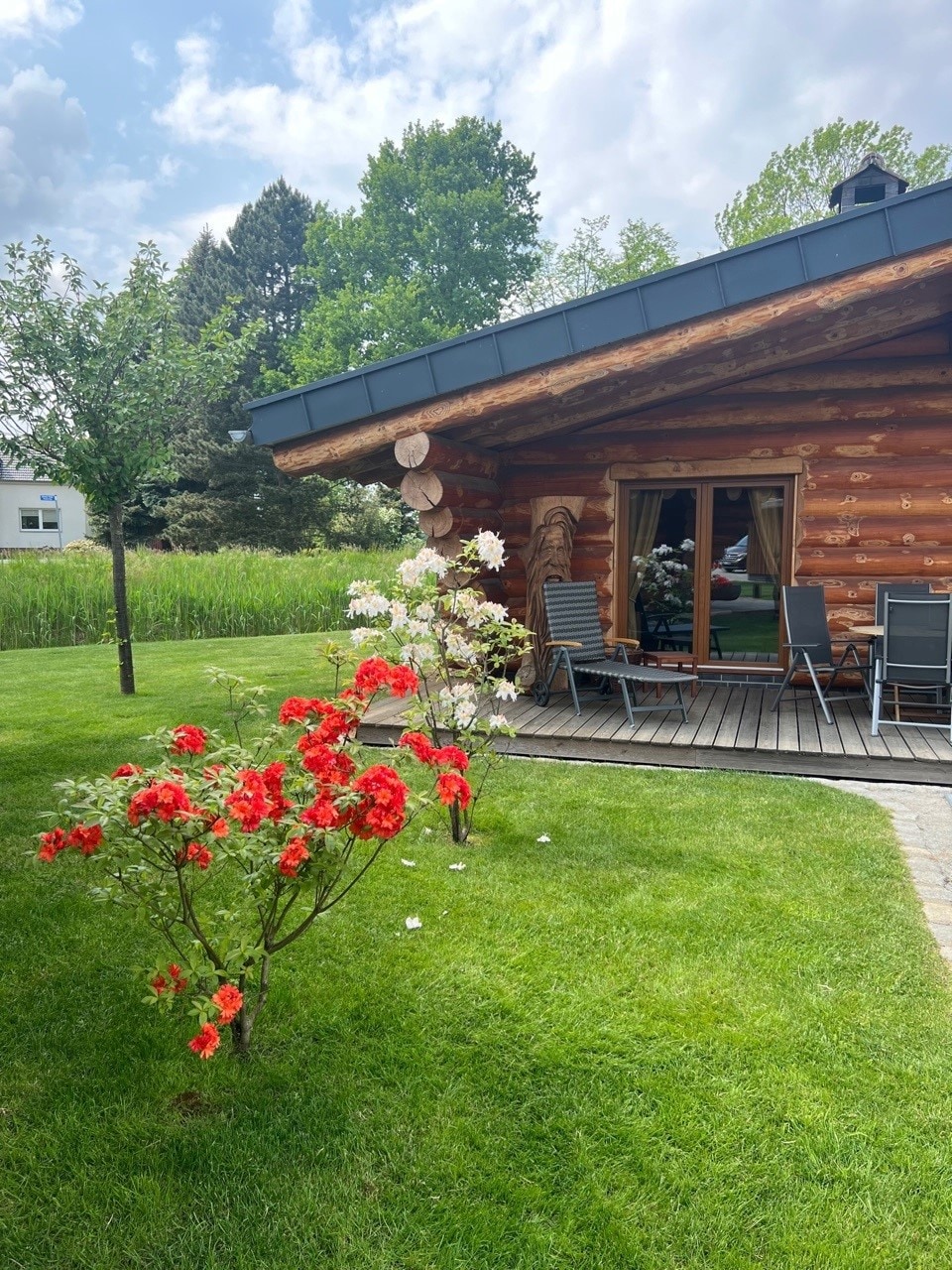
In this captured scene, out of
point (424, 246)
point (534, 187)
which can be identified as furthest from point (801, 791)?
point (534, 187)

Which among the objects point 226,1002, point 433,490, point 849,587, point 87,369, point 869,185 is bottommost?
point 226,1002

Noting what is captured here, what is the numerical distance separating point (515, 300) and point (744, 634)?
25.0 m

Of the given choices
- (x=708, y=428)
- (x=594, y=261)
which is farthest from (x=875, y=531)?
(x=594, y=261)

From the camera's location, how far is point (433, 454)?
232 inches

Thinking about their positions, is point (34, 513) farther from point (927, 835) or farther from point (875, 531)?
point (927, 835)

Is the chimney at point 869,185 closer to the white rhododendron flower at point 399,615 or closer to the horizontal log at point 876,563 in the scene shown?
the horizontal log at point 876,563

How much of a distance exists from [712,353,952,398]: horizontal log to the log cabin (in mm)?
14

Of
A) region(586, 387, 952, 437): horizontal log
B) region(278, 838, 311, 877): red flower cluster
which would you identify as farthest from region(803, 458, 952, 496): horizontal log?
region(278, 838, 311, 877): red flower cluster

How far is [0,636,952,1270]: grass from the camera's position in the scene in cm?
178

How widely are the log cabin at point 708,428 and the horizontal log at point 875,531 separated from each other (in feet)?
0.04

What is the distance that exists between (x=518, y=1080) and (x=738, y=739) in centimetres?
332

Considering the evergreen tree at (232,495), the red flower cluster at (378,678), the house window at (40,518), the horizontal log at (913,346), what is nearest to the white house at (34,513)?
the house window at (40,518)

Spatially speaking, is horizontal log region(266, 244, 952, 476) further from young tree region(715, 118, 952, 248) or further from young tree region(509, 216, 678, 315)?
young tree region(509, 216, 678, 315)

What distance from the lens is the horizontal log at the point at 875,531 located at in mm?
6531
